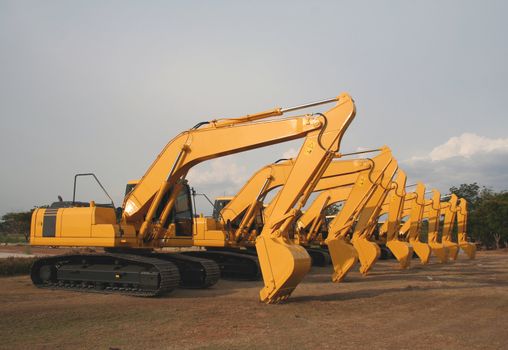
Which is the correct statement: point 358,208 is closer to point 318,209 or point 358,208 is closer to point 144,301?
point 318,209

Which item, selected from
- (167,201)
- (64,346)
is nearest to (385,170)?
(167,201)

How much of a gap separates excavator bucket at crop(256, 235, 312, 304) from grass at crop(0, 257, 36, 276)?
415 inches

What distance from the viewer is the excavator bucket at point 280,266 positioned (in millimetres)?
10359

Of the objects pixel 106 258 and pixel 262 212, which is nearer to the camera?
pixel 106 258

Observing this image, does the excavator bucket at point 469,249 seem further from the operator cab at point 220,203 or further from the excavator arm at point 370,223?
the operator cab at point 220,203

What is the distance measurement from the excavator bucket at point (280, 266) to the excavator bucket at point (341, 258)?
5.43 m

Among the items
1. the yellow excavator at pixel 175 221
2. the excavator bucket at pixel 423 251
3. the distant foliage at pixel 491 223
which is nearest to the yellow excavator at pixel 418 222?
the excavator bucket at pixel 423 251

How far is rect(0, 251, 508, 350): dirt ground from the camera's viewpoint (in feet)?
23.9

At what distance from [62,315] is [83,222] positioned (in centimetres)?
410

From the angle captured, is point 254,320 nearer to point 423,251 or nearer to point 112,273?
point 112,273

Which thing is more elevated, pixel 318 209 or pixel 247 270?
pixel 318 209

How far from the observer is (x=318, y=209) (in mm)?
26062

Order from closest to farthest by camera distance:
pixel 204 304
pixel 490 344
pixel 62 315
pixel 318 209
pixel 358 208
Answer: pixel 490 344, pixel 62 315, pixel 204 304, pixel 358 208, pixel 318 209

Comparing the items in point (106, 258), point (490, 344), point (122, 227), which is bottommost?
point (490, 344)
